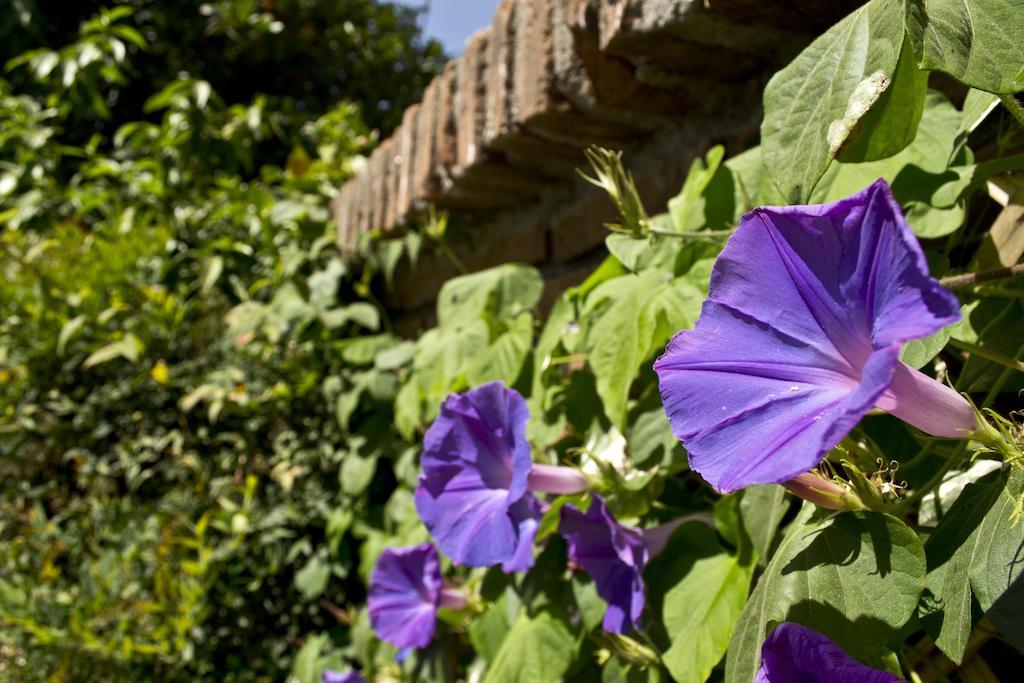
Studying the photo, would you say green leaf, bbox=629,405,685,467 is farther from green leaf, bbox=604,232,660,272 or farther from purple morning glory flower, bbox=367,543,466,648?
purple morning glory flower, bbox=367,543,466,648

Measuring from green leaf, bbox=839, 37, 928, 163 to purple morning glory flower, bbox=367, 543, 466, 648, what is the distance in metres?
0.95

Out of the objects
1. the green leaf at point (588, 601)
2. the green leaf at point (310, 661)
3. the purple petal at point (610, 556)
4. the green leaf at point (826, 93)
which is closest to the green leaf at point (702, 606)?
the purple petal at point (610, 556)

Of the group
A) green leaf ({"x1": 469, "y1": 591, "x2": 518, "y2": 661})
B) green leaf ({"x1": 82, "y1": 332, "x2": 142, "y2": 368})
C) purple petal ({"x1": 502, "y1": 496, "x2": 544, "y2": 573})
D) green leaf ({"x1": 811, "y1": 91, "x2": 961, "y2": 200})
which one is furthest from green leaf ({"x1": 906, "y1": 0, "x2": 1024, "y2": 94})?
green leaf ({"x1": 82, "y1": 332, "x2": 142, "y2": 368})

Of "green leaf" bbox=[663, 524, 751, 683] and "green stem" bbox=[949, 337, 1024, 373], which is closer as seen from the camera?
"green stem" bbox=[949, 337, 1024, 373]

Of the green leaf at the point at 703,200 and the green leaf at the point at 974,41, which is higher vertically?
the green leaf at the point at 974,41

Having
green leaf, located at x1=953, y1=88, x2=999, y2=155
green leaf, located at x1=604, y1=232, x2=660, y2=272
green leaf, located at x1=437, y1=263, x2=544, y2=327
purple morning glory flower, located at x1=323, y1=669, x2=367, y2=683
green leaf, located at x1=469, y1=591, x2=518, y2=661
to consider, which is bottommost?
purple morning glory flower, located at x1=323, y1=669, x2=367, y2=683

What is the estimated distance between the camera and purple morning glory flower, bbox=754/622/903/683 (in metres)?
Answer: 0.53

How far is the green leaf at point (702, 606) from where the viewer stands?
0.76 metres

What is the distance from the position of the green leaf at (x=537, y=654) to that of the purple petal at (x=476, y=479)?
22 centimetres

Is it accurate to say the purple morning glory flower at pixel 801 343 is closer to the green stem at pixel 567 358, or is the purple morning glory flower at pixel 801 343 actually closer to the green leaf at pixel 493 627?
the green stem at pixel 567 358

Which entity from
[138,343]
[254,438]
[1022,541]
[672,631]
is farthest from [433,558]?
[138,343]

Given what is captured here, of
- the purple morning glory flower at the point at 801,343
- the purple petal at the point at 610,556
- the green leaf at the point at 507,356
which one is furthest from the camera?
the green leaf at the point at 507,356

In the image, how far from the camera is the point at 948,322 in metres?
0.41

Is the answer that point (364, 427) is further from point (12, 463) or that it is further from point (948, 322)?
point (948, 322)
